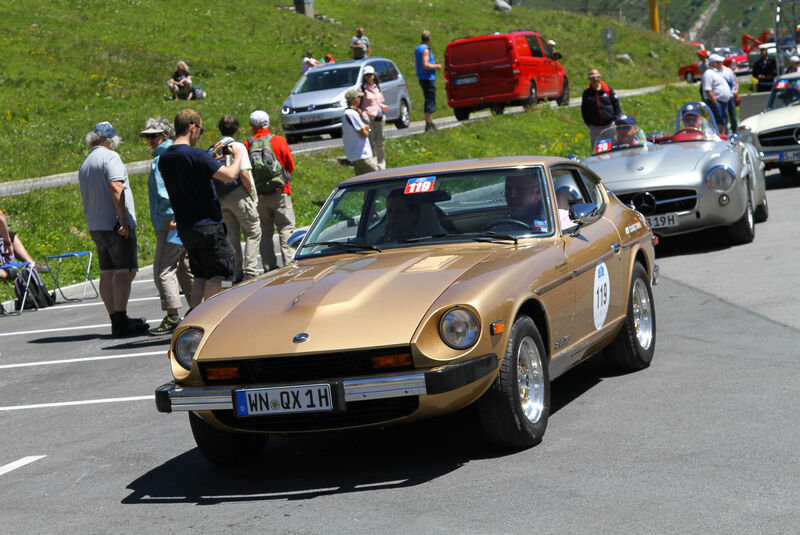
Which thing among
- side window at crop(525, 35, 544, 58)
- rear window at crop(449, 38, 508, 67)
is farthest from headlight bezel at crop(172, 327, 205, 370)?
side window at crop(525, 35, 544, 58)

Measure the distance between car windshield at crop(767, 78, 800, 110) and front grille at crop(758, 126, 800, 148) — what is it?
4.95ft

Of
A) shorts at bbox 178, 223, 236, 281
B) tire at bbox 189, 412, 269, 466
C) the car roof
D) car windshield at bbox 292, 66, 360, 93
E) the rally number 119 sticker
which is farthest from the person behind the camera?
car windshield at bbox 292, 66, 360, 93

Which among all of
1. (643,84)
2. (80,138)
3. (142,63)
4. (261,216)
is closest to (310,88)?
(80,138)

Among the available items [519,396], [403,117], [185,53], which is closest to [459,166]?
[519,396]

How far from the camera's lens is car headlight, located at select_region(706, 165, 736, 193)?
41.6 ft

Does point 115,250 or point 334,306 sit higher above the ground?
point 334,306

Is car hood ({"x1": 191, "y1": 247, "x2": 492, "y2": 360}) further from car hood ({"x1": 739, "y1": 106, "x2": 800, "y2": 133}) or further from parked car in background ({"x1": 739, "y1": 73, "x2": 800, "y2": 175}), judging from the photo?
car hood ({"x1": 739, "y1": 106, "x2": 800, "y2": 133})

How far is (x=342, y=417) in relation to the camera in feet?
18.1

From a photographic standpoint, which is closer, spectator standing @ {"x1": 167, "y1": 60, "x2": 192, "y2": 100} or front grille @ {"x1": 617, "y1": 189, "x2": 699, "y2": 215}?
front grille @ {"x1": 617, "y1": 189, "x2": 699, "y2": 215}

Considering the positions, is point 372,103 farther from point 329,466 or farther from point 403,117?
point 329,466

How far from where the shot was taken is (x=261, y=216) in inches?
511

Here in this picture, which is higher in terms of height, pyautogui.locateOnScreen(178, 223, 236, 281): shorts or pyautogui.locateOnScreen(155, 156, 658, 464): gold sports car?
pyautogui.locateOnScreen(155, 156, 658, 464): gold sports car

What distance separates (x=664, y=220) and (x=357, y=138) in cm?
564

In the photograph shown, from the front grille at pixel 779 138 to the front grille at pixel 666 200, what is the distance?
257 inches
